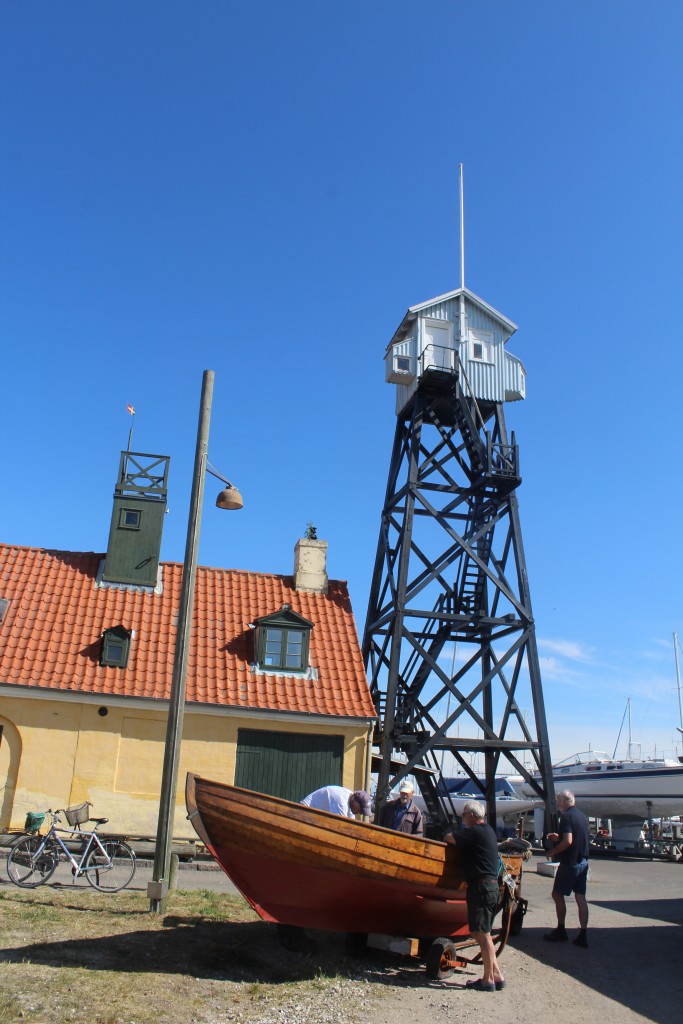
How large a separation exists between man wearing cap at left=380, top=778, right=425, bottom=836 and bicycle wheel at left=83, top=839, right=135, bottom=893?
4965 millimetres

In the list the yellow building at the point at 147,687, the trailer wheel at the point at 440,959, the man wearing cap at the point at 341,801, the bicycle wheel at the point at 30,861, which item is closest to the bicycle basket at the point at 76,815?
the bicycle wheel at the point at 30,861

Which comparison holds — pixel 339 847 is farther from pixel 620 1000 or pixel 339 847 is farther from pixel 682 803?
pixel 682 803

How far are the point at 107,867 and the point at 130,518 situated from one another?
11.4m

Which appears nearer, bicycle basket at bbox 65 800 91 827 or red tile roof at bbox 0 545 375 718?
bicycle basket at bbox 65 800 91 827

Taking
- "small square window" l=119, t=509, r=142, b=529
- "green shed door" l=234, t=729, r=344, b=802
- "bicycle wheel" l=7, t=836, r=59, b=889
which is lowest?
"bicycle wheel" l=7, t=836, r=59, b=889

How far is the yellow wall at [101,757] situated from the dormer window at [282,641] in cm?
179

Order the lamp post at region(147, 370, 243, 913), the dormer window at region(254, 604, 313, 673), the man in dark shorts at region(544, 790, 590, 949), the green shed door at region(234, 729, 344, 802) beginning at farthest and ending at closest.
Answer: the dormer window at region(254, 604, 313, 673) < the green shed door at region(234, 729, 344, 802) < the lamp post at region(147, 370, 243, 913) < the man in dark shorts at region(544, 790, 590, 949)

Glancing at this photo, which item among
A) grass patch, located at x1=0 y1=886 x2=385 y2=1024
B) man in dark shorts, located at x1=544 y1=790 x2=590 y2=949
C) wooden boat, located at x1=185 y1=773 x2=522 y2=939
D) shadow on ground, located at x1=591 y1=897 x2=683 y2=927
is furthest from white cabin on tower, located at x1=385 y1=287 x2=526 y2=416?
wooden boat, located at x1=185 y1=773 x2=522 y2=939

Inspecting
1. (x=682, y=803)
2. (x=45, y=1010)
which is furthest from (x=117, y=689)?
(x=682, y=803)

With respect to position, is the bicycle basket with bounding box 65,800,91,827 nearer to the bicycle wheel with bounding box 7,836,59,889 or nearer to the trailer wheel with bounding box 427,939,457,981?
the bicycle wheel with bounding box 7,836,59,889

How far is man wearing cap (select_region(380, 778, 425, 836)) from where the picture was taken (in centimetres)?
1008

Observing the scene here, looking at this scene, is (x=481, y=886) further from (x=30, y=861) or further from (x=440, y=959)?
(x=30, y=861)

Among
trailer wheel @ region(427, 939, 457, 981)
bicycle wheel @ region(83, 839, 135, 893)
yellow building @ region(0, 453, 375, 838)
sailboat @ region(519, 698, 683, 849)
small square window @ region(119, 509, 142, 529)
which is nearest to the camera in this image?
trailer wheel @ region(427, 939, 457, 981)

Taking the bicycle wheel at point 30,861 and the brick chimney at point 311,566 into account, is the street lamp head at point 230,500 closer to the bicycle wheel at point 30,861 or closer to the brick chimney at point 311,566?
the bicycle wheel at point 30,861
